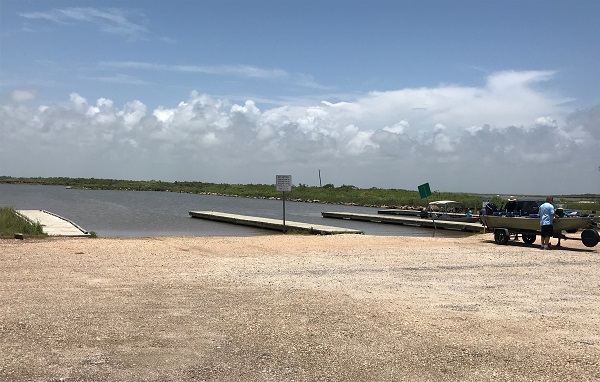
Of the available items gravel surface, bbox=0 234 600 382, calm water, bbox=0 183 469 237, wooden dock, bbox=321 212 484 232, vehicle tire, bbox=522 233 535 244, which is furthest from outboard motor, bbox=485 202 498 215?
calm water, bbox=0 183 469 237

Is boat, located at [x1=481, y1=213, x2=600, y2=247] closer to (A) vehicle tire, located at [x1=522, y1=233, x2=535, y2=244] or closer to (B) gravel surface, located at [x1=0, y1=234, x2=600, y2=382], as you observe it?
(A) vehicle tire, located at [x1=522, y1=233, x2=535, y2=244]

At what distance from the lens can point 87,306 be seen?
7805 mm

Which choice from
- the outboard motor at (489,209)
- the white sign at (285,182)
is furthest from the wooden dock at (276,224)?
the outboard motor at (489,209)

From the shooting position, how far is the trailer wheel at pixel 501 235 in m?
18.3

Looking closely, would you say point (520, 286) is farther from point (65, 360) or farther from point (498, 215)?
point (498, 215)

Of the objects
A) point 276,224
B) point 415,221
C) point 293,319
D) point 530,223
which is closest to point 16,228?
point 276,224

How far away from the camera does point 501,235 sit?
18.5 m

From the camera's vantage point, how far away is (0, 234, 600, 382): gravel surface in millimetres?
5523

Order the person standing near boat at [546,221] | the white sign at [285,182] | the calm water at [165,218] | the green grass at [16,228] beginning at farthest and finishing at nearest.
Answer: the calm water at [165,218] → the white sign at [285,182] → the green grass at [16,228] → the person standing near boat at [546,221]

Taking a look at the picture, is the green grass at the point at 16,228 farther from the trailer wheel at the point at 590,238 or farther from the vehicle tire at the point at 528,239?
the trailer wheel at the point at 590,238

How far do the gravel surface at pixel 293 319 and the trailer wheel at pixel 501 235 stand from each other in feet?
15.4

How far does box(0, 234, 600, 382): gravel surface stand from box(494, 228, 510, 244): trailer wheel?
4686 millimetres

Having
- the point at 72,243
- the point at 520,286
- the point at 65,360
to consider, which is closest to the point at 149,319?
the point at 65,360

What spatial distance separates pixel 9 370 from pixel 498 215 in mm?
16776
